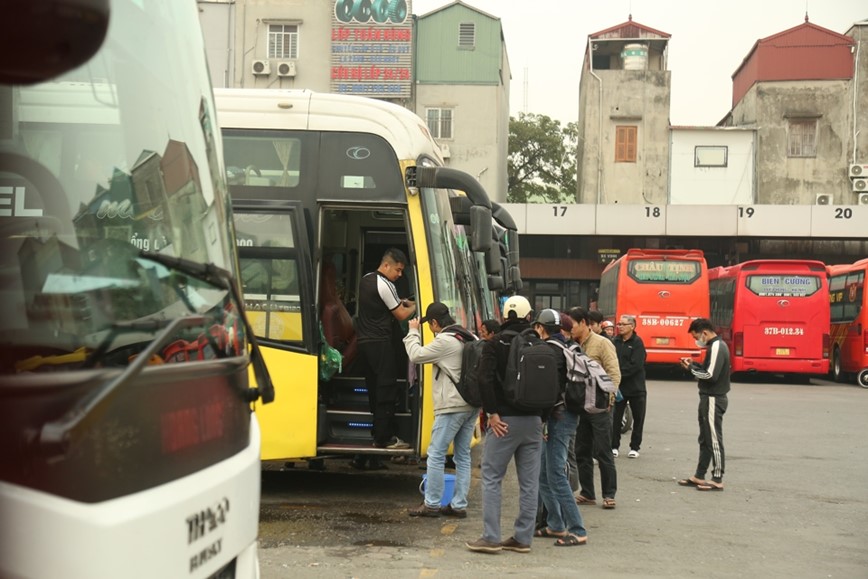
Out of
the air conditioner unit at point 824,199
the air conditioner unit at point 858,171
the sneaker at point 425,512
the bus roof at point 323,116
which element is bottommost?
the sneaker at point 425,512

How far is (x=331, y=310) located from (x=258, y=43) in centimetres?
3976

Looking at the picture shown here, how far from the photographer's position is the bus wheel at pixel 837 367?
3166 cm

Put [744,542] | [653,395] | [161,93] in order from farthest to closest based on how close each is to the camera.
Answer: [653,395]
[744,542]
[161,93]

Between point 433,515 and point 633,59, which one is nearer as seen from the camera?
point 433,515

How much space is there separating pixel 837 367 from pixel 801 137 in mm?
21744

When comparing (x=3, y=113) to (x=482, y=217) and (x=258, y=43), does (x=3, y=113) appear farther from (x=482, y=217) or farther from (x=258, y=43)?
(x=258, y=43)

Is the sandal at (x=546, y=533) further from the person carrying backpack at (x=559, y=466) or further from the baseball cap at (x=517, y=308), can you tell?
the baseball cap at (x=517, y=308)

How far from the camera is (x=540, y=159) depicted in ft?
211

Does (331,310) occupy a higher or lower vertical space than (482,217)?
lower

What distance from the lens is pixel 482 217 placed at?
9078 mm

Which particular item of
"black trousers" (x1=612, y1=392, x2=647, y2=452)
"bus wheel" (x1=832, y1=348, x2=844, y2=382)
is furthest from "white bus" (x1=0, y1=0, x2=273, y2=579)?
"bus wheel" (x1=832, y1=348, x2=844, y2=382)

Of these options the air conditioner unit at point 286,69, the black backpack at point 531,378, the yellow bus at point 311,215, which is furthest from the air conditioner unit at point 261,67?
the black backpack at point 531,378

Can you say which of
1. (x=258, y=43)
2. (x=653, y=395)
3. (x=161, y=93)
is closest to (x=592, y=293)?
(x=258, y=43)

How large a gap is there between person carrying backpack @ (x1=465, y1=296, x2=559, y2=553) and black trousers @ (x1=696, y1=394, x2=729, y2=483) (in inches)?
137
